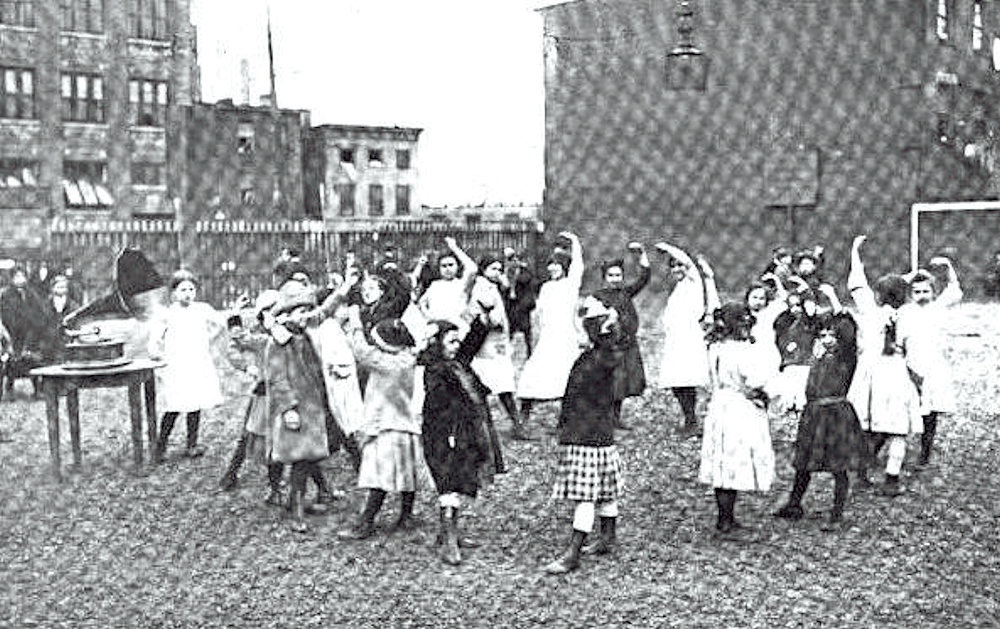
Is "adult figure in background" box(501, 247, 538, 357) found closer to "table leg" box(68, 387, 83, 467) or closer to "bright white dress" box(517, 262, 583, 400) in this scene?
"bright white dress" box(517, 262, 583, 400)

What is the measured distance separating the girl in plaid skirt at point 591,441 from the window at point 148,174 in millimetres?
36617

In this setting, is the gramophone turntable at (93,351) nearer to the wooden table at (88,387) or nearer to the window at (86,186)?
the wooden table at (88,387)

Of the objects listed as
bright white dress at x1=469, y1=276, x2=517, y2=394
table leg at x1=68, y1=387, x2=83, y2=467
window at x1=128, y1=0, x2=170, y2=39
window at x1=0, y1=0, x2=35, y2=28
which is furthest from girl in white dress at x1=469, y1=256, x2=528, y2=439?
window at x1=128, y1=0, x2=170, y2=39

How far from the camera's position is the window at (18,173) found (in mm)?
36312

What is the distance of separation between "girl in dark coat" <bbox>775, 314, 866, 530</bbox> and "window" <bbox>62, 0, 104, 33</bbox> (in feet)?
111

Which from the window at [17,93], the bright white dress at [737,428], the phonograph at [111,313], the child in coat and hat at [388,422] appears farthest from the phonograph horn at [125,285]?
the window at [17,93]

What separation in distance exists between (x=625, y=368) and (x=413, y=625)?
527 centimetres

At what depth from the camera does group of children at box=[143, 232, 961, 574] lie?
6.93 m

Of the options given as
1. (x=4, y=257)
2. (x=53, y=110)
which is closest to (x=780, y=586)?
(x=4, y=257)

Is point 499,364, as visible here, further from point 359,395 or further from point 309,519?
point 309,519

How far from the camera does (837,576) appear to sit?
6414 millimetres

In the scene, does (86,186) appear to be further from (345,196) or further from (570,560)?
(570,560)

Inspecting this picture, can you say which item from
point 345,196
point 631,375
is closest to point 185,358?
point 631,375

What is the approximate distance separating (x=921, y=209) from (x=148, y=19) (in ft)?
88.9
